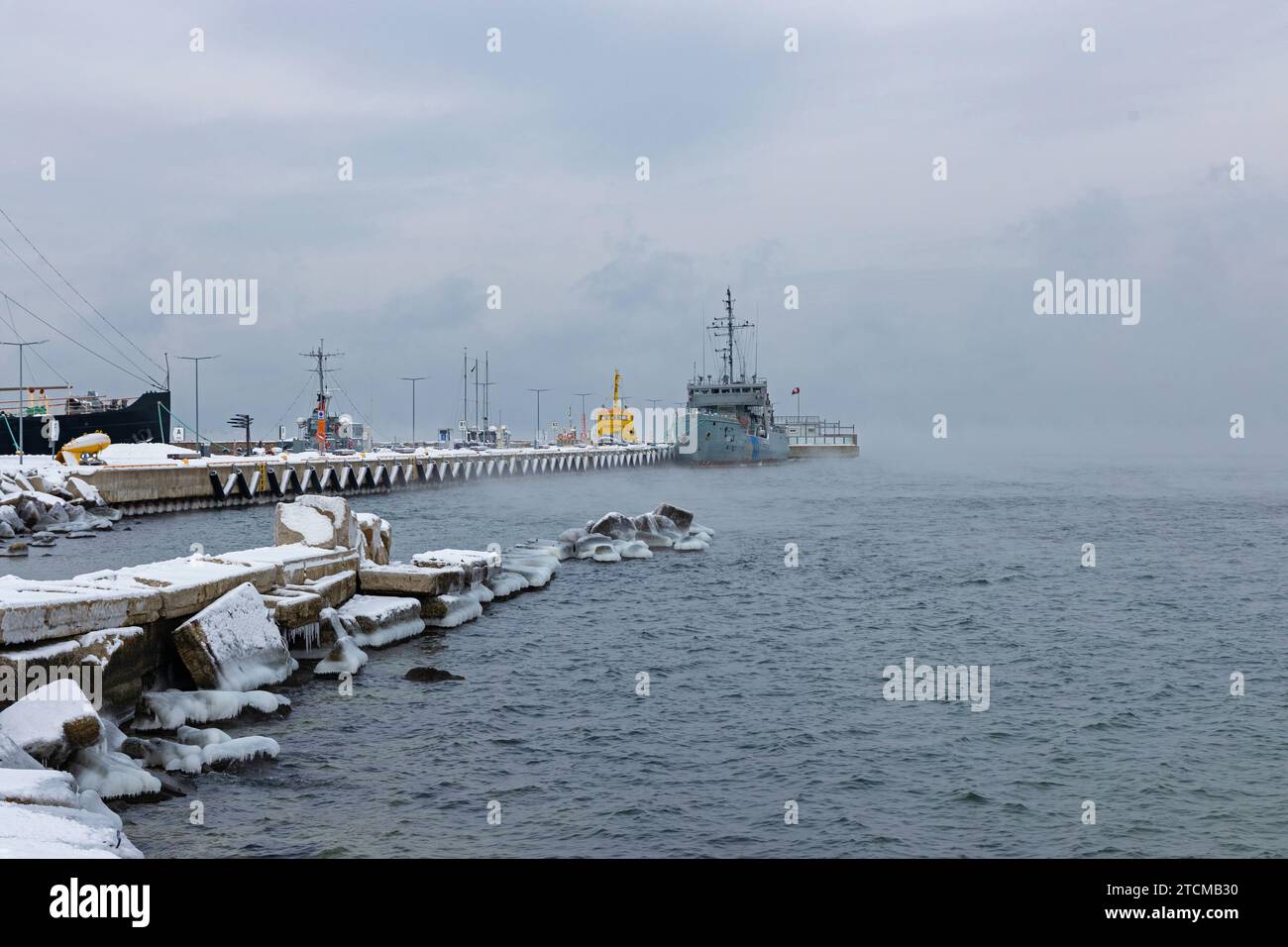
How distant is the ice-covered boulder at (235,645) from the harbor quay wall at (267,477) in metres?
36.3

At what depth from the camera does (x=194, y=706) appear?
41.9ft

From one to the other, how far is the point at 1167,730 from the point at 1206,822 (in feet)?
12.1

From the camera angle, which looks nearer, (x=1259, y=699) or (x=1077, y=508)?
(x=1259, y=699)

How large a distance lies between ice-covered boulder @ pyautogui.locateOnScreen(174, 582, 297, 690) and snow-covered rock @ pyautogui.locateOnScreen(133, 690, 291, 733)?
0.37 meters

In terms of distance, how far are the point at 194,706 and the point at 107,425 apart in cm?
6891

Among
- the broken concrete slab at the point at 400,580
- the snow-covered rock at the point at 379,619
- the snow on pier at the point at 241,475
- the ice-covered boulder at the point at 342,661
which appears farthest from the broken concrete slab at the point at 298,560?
the ice-covered boulder at the point at 342,661

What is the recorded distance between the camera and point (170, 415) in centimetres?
7944

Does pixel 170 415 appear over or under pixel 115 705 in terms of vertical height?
A: over

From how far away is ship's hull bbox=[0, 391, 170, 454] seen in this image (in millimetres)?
69188

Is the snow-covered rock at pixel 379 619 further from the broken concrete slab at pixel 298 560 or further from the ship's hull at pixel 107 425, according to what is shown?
the ship's hull at pixel 107 425

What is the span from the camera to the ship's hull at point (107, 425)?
2724 inches

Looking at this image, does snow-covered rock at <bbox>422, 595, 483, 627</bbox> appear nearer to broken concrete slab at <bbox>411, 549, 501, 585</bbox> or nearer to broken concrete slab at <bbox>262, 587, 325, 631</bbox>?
broken concrete slab at <bbox>411, 549, 501, 585</bbox>
